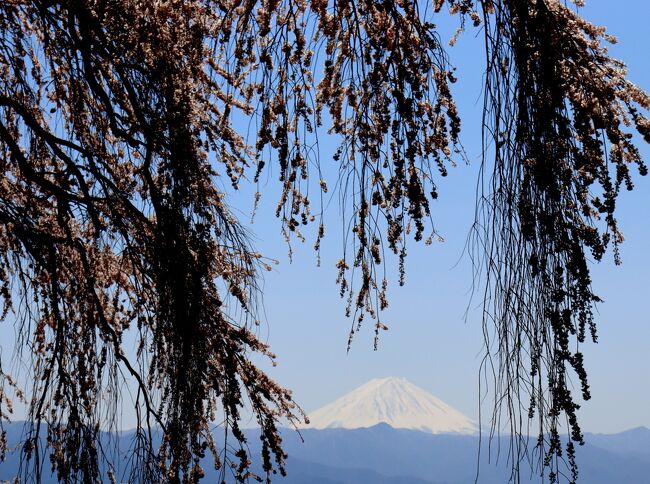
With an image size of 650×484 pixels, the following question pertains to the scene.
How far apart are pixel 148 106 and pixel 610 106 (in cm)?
163

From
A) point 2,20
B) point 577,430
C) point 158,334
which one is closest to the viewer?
point 577,430

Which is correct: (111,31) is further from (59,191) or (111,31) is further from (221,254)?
(221,254)

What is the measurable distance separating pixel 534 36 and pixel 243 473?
224 centimetres

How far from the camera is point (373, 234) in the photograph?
2299 mm

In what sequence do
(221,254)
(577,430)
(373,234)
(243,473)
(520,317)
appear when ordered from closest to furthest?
(577,430), (520,317), (373,234), (221,254), (243,473)

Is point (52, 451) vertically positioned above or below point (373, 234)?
below

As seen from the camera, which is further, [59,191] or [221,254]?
[59,191]

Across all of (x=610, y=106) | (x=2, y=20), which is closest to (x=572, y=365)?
(x=610, y=106)

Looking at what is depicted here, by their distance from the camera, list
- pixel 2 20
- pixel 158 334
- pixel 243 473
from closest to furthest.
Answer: pixel 158 334, pixel 243 473, pixel 2 20

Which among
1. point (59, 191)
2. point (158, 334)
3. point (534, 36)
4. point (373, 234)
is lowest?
point (158, 334)

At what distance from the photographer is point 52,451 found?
3.67m

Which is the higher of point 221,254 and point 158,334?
point 221,254

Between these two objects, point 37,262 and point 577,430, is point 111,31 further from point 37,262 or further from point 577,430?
point 577,430

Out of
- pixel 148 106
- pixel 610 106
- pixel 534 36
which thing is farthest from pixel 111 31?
pixel 610 106
